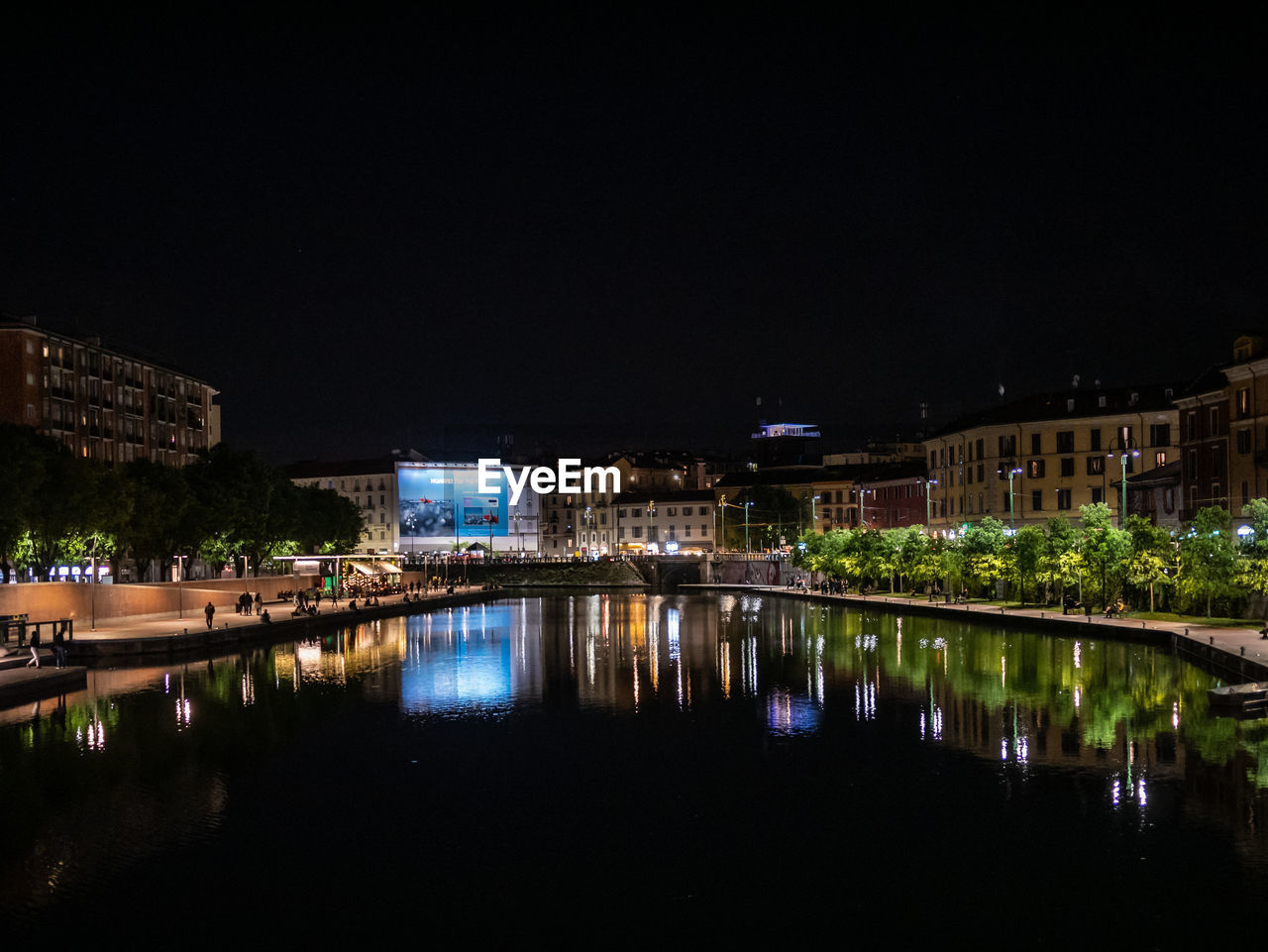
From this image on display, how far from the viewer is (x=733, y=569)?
144 metres

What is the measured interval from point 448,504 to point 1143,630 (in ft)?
433

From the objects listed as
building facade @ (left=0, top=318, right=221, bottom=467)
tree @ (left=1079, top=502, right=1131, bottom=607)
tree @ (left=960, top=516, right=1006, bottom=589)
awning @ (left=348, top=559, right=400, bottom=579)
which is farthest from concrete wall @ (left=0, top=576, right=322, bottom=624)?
tree @ (left=1079, top=502, right=1131, bottom=607)

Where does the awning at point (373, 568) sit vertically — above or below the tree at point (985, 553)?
below

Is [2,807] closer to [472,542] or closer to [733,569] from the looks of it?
[733,569]

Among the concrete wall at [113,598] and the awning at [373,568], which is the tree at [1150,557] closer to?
the concrete wall at [113,598]

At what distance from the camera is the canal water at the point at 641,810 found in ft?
56.6

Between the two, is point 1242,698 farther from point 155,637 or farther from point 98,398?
point 98,398

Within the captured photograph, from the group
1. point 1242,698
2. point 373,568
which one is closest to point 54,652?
point 1242,698

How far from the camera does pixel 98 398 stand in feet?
346

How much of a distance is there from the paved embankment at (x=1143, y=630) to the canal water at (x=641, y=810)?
4.15 ft

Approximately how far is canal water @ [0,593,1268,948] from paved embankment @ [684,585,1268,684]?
127cm

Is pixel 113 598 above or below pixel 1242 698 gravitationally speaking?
above

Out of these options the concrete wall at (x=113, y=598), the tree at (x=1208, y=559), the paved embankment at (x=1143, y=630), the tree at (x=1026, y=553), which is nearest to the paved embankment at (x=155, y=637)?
the concrete wall at (x=113, y=598)

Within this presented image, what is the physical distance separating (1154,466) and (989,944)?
285ft
